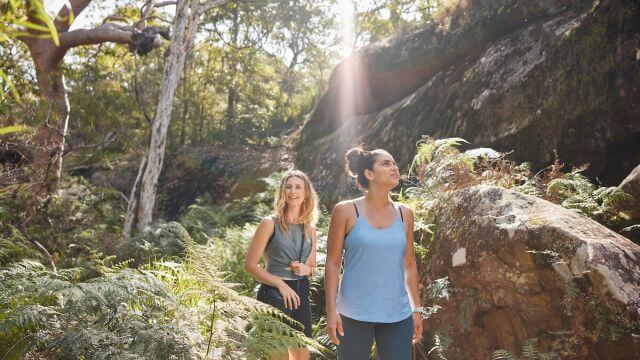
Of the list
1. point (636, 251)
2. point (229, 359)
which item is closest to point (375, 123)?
point (636, 251)

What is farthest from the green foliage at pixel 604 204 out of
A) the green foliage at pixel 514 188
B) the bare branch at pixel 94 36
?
the bare branch at pixel 94 36

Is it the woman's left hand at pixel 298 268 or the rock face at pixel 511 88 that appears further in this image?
the rock face at pixel 511 88

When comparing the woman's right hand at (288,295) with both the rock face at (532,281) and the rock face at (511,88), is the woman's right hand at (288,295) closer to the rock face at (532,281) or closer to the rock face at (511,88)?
the rock face at (532,281)

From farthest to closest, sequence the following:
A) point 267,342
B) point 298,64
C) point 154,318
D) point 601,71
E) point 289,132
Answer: point 298,64
point 289,132
point 601,71
point 154,318
point 267,342

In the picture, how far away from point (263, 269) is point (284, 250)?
24 cm

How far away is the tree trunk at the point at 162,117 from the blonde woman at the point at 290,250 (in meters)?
8.29

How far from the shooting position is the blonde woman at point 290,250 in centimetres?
393

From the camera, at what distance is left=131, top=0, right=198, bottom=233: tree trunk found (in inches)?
459

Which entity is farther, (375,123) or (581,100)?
(375,123)

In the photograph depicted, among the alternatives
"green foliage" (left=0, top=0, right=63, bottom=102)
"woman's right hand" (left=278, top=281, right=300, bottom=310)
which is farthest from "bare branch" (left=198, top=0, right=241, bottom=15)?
"green foliage" (left=0, top=0, right=63, bottom=102)

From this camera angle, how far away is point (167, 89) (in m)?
11.9

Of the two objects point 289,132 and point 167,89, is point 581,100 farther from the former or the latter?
point 289,132

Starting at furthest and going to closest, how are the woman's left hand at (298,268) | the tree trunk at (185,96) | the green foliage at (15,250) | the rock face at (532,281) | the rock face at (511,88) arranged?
the tree trunk at (185,96)
the green foliage at (15,250)
the rock face at (511,88)
the woman's left hand at (298,268)
the rock face at (532,281)

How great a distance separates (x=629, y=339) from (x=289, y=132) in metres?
17.0
